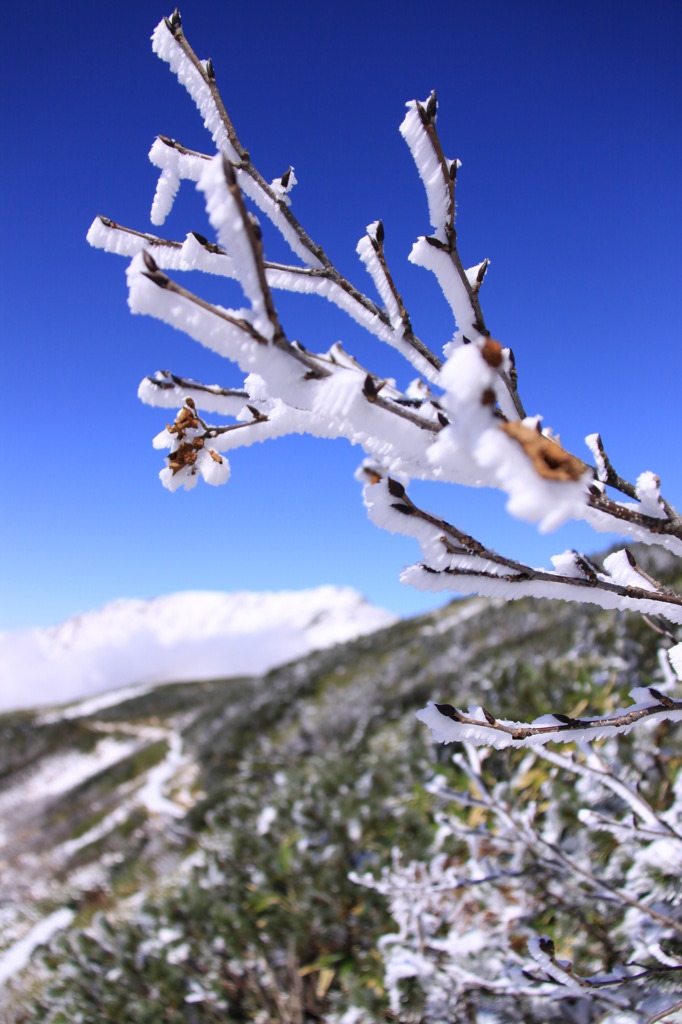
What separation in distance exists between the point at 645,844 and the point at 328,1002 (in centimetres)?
202

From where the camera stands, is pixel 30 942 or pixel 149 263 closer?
pixel 149 263

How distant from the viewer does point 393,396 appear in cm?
103

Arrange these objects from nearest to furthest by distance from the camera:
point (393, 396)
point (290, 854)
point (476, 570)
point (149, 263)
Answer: point (149, 263), point (476, 570), point (393, 396), point (290, 854)

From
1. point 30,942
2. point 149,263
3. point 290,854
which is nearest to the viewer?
point 149,263

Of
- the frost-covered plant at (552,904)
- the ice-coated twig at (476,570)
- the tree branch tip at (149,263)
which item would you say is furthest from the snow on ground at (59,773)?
the tree branch tip at (149,263)

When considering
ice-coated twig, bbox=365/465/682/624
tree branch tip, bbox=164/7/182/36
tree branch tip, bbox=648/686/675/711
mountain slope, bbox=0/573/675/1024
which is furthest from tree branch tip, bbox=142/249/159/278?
mountain slope, bbox=0/573/675/1024

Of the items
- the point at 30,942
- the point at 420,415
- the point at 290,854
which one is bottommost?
the point at 30,942

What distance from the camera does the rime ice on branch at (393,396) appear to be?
59 centimetres

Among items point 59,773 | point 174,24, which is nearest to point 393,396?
point 174,24

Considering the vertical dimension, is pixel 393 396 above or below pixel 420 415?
above

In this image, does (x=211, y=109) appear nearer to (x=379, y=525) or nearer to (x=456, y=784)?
(x=379, y=525)

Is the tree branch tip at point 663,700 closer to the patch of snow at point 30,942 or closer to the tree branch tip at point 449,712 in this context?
the tree branch tip at point 449,712

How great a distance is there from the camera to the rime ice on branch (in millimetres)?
593

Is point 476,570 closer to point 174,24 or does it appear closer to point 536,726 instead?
point 536,726
